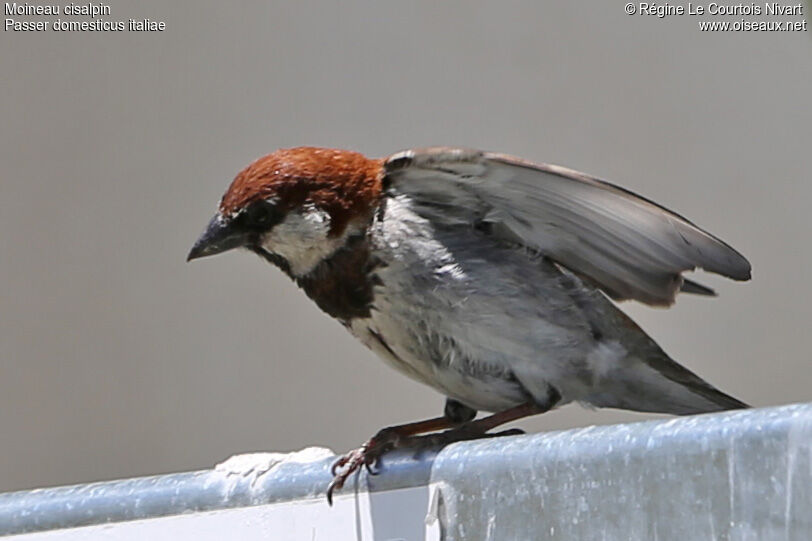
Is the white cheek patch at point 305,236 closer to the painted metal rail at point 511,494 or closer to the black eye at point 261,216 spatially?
the black eye at point 261,216

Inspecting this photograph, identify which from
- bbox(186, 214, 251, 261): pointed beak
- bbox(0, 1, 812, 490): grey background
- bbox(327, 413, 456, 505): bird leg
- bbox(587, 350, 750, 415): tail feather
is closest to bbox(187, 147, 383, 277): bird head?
bbox(186, 214, 251, 261): pointed beak

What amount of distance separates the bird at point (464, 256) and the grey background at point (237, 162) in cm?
94

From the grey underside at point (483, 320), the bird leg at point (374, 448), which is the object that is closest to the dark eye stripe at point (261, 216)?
the grey underside at point (483, 320)

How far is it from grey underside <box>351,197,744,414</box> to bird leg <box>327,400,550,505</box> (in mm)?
30

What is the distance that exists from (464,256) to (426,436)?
26 cm

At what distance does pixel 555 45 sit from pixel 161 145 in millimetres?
800

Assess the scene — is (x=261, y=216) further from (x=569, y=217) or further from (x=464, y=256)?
(x=569, y=217)

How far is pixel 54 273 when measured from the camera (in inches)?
117

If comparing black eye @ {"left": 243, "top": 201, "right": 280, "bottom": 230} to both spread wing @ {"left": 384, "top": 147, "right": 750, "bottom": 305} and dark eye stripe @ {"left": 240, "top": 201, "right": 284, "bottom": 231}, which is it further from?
spread wing @ {"left": 384, "top": 147, "right": 750, "bottom": 305}

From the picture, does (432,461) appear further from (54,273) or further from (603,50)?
(54,273)

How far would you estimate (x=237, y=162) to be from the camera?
2.88 meters

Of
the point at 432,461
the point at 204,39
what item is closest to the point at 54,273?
the point at 204,39

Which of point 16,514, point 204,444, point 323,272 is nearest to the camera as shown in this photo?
point 16,514

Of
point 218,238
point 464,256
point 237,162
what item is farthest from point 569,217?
point 237,162
